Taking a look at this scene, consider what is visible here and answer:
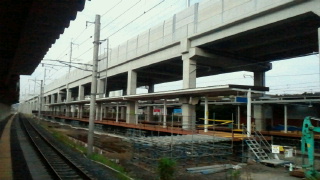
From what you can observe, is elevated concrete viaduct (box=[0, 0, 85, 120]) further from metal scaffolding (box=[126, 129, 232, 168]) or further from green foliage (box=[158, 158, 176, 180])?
metal scaffolding (box=[126, 129, 232, 168])

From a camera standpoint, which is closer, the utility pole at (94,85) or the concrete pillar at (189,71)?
the utility pole at (94,85)

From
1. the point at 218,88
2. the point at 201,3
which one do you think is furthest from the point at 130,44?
the point at 218,88

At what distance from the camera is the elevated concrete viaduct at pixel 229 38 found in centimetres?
1845

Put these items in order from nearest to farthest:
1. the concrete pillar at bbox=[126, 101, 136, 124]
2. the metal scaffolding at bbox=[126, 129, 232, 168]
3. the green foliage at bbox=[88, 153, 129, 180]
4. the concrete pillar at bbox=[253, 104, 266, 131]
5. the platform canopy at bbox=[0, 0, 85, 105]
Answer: the platform canopy at bbox=[0, 0, 85, 105] → the green foliage at bbox=[88, 153, 129, 180] → the metal scaffolding at bbox=[126, 129, 232, 168] → the concrete pillar at bbox=[253, 104, 266, 131] → the concrete pillar at bbox=[126, 101, 136, 124]

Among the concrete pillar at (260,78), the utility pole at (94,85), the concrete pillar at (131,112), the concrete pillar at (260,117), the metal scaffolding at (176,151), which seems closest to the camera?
the metal scaffolding at (176,151)

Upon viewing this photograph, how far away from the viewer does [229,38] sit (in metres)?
22.2

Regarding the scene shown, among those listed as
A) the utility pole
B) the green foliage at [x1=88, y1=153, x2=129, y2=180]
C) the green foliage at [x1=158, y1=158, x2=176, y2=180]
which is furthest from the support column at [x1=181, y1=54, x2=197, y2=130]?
the green foliage at [x1=158, y1=158, x2=176, y2=180]

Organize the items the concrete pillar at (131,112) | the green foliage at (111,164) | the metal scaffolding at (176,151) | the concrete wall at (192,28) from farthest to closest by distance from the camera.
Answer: the concrete pillar at (131,112)
the concrete wall at (192,28)
the metal scaffolding at (176,151)
the green foliage at (111,164)

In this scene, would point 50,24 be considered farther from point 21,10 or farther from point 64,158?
point 64,158

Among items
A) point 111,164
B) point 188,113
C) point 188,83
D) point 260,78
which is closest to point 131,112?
point 188,113

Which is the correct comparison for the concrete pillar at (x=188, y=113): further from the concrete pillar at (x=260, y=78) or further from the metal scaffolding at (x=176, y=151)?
the concrete pillar at (x=260, y=78)

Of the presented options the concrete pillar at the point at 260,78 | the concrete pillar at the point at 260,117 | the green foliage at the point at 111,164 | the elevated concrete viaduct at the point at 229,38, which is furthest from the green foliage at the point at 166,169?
the concrete pillar at the point at 260,78

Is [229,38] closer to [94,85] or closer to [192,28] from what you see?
[192,28]

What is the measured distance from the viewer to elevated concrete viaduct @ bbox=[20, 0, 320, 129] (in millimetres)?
18453
